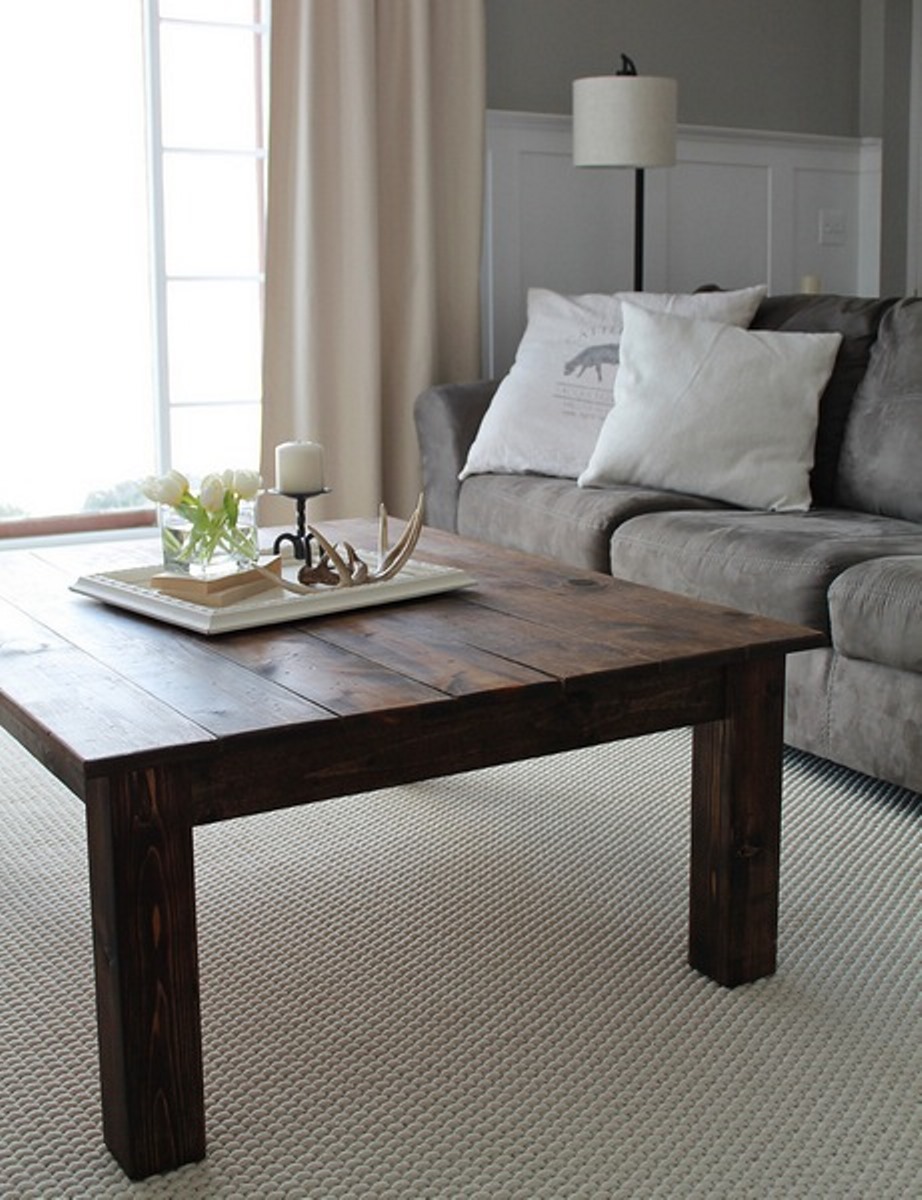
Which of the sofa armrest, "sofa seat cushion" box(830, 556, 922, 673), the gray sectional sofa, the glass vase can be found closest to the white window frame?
the sofa armrest

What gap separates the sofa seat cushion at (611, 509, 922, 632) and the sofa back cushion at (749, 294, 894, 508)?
153 mm

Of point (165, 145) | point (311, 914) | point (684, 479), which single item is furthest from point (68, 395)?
point (311, 914)

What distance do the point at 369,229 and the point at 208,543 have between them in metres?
2.32

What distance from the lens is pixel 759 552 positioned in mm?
2791

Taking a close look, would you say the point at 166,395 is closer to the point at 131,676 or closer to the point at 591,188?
the point at 591,188

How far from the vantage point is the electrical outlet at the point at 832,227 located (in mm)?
5324

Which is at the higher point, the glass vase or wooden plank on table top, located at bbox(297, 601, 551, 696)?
the glass vase

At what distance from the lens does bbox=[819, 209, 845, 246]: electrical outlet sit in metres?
5.32

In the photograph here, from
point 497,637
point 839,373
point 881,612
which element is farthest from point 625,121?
point 497,637

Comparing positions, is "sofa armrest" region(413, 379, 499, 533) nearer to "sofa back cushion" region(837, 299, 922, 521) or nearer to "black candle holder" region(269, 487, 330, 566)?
"sofa back cushion" region(837, 299, 922, 521)

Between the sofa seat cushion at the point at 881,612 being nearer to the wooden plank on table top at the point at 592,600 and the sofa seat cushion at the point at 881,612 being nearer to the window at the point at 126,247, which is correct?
the wooden plank on table top at the point at 592,600

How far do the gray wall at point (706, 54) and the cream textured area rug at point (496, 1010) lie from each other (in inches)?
115

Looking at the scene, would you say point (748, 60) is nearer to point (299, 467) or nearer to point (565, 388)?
point (565, 388)

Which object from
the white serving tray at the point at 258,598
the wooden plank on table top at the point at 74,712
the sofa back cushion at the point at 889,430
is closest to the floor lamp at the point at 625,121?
the sofa back cushion at the point at 889,430
